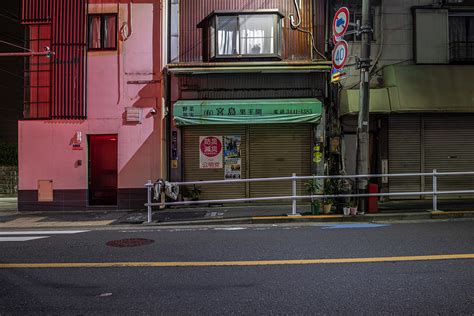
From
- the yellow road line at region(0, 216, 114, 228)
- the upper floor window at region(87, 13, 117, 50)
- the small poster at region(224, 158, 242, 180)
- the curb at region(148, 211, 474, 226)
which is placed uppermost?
the upper floor window at region(87, 13, 117, 50)

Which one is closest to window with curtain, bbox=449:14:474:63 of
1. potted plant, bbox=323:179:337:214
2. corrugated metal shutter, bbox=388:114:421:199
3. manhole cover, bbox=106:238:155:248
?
corrugated metal shutter, bbox=388:114:421:199

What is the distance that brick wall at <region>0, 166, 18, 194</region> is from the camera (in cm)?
2128

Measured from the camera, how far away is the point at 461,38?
1480 centimetres

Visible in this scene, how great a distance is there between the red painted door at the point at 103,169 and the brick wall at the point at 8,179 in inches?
360

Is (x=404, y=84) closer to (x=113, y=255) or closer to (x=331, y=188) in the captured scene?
(x=331, y=188)

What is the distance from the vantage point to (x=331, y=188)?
1115 cm

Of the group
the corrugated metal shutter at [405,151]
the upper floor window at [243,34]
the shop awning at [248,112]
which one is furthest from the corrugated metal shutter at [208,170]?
the corrugated metal shutter at [405,151]

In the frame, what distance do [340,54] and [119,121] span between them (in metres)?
7.72

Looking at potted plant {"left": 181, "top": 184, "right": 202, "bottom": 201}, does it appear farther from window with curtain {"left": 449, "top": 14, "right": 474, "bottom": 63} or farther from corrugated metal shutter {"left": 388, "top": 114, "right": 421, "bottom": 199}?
window with curtain {"left": 449, "top": 14, "right": 474, "bottom": 63}

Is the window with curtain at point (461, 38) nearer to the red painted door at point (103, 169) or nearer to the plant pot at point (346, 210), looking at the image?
the plant pot at point (346, 210)

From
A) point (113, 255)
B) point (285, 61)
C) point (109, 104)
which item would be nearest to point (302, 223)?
point (113, 255)

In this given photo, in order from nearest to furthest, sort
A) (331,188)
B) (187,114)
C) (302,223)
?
(302,223), (331,188), (187,114)

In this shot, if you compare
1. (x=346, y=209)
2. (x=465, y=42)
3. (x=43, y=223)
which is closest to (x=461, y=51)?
(x=465, y=42)

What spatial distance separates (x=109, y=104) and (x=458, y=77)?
12.2 meters
